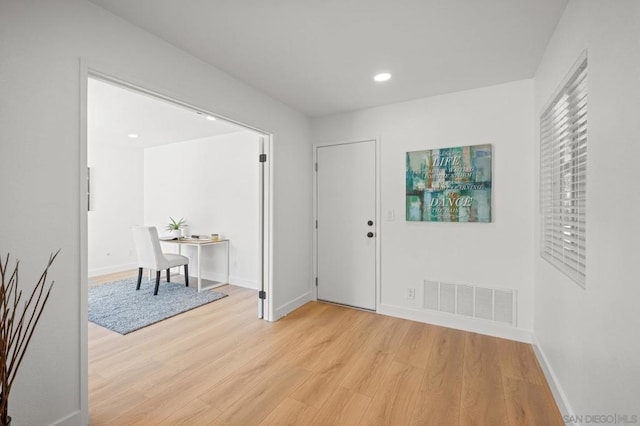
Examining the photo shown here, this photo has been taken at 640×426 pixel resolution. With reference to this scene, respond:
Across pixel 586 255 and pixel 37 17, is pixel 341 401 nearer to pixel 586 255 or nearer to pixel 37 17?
pixel 586 255

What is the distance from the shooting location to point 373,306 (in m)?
3.42

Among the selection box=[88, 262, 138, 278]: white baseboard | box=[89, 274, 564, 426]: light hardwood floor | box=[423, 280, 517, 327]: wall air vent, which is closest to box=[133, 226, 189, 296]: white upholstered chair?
box=[89, 274, 564, 426]: light hardwood floor

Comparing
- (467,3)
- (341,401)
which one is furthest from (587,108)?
(341,401)

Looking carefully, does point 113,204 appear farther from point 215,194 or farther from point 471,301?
point 471,301

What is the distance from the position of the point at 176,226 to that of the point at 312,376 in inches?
157

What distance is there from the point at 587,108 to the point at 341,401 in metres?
2.17

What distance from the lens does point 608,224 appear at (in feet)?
3.91

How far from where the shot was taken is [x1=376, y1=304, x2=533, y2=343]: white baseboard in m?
2.67

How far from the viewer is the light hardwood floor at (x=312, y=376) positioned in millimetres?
1737

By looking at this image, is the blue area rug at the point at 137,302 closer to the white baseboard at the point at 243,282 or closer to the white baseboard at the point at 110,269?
the white baseboard at the point at 243,282

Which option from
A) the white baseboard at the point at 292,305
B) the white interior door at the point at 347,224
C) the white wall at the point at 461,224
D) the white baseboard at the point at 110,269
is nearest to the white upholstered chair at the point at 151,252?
the white baseboard at the point at 110,269

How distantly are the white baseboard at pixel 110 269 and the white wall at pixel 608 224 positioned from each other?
21.4 ft

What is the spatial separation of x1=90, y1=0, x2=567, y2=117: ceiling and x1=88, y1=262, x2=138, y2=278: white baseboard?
4774 mm

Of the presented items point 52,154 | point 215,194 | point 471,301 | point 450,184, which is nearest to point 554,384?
point 471,301
